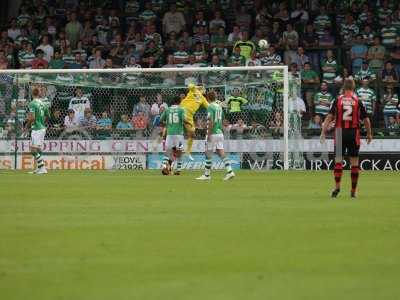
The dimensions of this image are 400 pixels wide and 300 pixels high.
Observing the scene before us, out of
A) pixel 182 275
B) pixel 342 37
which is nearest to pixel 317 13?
pixel 342 37

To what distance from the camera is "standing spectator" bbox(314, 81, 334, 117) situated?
3234 cm

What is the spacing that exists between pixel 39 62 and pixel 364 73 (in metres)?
11.2

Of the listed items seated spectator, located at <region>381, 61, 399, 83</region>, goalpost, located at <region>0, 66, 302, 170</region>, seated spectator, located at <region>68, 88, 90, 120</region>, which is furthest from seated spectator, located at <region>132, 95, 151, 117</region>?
seated spectator, located at <region>381, 61, 399, 83</region>

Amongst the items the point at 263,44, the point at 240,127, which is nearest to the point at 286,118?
the point at 240,127

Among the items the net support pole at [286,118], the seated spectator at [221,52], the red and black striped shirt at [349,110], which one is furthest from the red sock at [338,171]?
the seated spectator at [221,52]

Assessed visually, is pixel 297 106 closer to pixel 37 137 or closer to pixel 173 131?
pixel 173 131

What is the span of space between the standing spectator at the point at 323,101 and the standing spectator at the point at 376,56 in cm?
194

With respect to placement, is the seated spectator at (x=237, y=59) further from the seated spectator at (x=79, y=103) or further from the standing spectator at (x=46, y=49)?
the standing spectator at (x=46, y=49)

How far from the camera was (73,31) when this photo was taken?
1460 inches

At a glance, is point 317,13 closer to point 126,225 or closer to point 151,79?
point 151,79

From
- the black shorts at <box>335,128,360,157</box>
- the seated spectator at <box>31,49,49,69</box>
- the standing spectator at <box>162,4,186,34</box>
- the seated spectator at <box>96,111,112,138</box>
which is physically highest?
the standing spectator at <box>162,4,186,34</box>

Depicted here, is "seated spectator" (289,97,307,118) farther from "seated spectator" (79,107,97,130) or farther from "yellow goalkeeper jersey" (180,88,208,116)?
"seated spectator" (79,107,97,130)

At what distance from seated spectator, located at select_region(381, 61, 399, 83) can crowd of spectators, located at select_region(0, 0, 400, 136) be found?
→ 33 mm

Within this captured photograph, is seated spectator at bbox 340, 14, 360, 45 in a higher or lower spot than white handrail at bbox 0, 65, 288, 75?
higher
